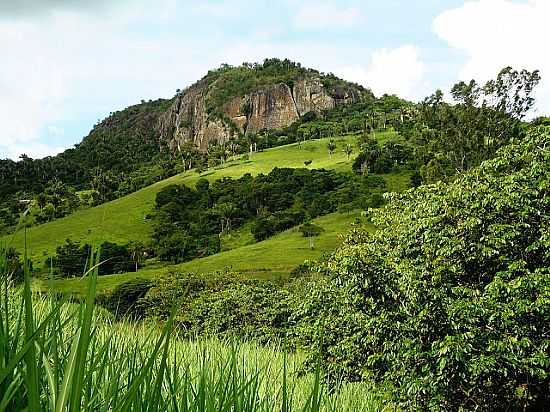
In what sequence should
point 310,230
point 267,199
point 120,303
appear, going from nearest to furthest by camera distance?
point 120,303, point 310,230, point 267,199

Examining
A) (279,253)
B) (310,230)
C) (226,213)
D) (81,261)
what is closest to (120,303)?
(81,261)

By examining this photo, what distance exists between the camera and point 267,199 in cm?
10881

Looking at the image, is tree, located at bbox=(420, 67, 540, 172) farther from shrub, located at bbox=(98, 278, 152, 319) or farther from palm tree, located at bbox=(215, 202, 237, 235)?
palm tree, located at bbox=(215, 202, 237, 235)

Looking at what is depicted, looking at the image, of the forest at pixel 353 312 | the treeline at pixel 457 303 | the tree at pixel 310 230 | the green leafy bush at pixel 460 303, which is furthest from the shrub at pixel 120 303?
the tree at pixel 310 230

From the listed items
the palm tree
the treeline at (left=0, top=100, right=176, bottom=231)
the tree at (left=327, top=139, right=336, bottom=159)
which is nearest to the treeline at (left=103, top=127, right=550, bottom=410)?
the treeline at (left=0, top=100, right=176, bottom=231)

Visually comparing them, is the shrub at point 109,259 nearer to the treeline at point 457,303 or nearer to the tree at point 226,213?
the treeline at point 457,303

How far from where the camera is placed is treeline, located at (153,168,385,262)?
98688mm

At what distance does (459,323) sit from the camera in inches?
537

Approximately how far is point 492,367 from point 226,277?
38713mm

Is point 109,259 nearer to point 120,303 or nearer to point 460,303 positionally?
point 460,303

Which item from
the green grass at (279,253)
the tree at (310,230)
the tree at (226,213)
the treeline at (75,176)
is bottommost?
the green grass at (279,253)

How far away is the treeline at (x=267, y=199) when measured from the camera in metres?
98.7

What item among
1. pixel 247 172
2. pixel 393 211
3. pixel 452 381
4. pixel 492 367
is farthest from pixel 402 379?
pixel 247 172

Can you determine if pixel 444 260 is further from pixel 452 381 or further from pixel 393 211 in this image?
pixel 393 211
